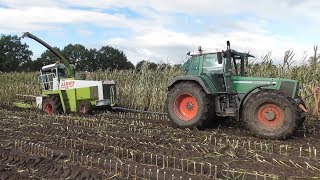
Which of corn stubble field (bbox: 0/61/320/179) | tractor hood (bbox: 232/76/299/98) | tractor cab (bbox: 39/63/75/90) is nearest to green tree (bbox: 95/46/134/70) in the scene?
tractor cab (bbox: 39/63/75/90)

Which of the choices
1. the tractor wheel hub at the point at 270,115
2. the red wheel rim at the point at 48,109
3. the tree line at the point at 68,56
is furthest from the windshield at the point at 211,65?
the tree line at the point at 68,56

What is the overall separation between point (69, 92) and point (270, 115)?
7388mm

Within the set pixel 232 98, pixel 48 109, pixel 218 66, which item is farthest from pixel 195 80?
pixel 48 109

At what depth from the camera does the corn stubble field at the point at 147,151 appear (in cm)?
530

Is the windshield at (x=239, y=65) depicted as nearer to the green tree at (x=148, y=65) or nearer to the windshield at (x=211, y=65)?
the windshield at (x=211, y=65)

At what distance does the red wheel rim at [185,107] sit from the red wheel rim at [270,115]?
5.12 ft

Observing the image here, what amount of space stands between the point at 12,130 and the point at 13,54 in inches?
1738

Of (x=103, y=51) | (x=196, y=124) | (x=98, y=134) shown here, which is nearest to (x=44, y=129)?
(x=98, y=134)

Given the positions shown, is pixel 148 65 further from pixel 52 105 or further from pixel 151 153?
pixel 151 153

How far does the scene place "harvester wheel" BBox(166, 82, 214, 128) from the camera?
8.66m

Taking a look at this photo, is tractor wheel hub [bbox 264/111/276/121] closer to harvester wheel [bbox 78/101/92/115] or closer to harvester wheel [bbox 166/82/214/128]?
harvester wheel [bbox 166/82/214/128]

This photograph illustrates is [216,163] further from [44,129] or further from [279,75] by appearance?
[279,75]

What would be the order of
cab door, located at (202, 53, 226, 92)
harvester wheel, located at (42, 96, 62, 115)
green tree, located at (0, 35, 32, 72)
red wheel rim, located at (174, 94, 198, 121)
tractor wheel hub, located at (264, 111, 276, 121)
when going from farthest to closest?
green tree, located at (0, 35, 32, 72)
harvester wheel, located at (42, 96, 62, 115)
red wheel rim, located at (174, 94, 198, 121)
cab door, located at (202, 53, 226, 92)
tractor wheel hub, located at (264, 111, 276, 121)

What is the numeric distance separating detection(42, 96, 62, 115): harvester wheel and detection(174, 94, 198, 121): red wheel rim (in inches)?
212
